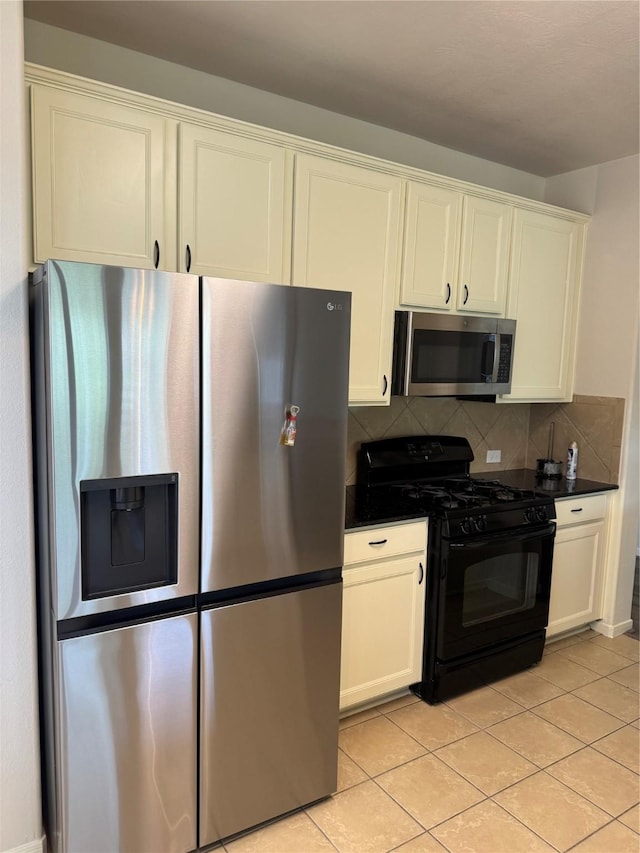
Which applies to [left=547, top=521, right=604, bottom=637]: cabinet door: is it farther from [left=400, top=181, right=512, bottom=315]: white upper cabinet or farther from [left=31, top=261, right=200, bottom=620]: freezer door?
[left=31, top=261, right=200, bottom=620]: freezer door

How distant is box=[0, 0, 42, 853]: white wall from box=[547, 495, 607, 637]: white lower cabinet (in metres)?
2.55

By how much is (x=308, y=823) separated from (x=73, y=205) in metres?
2.19

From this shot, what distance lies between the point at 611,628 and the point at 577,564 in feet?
1.66

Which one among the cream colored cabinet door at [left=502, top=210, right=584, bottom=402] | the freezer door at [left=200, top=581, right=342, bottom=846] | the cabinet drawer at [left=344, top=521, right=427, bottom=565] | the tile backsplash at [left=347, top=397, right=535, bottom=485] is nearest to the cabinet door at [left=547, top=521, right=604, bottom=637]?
the tile backsplash at [left=347, top=397, right=535, bottom=485]

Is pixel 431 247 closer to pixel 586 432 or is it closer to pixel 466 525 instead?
pixel 466 525

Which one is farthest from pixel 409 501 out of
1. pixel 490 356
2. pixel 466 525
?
pixel 490 356

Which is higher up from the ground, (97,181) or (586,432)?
(97,181)

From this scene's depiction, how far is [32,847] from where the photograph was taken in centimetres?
180

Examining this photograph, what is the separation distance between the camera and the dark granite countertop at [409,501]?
8.18 feet

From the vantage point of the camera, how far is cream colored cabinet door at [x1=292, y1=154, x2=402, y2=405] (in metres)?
2.40

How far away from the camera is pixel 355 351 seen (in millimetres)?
2578

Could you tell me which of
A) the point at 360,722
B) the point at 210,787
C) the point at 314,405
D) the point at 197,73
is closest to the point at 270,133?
the point at 197,73

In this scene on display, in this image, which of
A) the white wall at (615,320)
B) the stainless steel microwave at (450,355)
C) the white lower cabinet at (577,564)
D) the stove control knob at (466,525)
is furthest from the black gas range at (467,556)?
the white wall at (615,320)

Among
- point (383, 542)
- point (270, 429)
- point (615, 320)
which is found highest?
point (615, 320)
